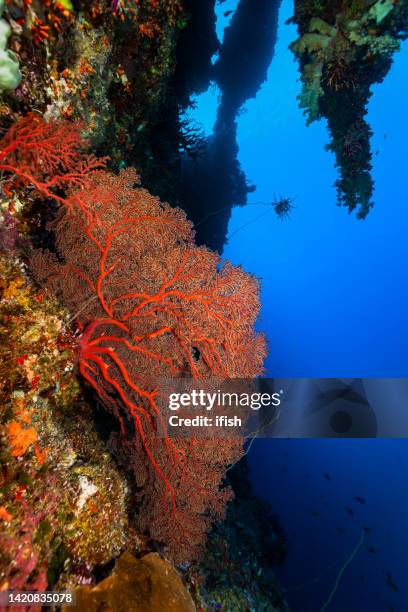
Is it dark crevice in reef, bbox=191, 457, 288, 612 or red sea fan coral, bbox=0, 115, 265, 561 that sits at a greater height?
red sea fan coral, bbox=0, 115, 265, 561

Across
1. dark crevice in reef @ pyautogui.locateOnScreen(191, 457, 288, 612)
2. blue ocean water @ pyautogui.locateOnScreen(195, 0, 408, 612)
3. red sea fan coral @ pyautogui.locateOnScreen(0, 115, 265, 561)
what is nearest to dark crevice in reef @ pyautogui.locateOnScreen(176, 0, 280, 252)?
red sea fan coral @ pyautogui.locateOnScreen(0, 115, 265, 561)

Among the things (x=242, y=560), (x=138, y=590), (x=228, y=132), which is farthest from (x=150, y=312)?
(x=228, y=132)

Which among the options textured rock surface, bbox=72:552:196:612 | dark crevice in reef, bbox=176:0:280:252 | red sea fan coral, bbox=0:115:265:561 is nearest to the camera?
textured rock surface, bbox=72:552:196:612

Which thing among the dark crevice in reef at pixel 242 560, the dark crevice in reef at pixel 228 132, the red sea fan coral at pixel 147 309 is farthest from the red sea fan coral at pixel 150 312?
the dark crevice in reef at pixel 228 132

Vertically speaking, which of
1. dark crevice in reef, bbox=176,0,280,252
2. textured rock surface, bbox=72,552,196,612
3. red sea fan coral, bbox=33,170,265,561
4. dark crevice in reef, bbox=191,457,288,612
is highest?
dark crevice in reef, bbox=176,0,280,252

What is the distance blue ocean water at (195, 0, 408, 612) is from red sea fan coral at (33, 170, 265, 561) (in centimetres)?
3581

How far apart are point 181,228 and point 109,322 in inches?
64.2

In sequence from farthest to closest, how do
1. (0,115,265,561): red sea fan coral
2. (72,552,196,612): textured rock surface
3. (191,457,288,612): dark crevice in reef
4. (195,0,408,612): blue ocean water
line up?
1. (195,0,408,612): blue ocean water
2. (191,457,288,612): dark crevice in reef
3. (0,115,265,561): red sea fan coral
4. (72,552,196,612): textured rock surface

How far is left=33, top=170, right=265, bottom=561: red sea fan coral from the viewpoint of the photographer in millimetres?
4211

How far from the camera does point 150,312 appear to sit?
4207 mm

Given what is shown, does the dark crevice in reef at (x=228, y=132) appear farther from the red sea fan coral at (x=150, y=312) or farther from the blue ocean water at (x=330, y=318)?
the blue ocean water at (x=330, y=318)

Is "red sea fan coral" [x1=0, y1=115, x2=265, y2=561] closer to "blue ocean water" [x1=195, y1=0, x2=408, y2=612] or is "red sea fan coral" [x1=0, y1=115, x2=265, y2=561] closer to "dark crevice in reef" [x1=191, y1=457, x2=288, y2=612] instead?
"dark crevice in reef" [x1=191, y1=457, x2=288, y2=612]

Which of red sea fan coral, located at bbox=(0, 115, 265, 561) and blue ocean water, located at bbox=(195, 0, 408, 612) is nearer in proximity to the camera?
red sea fan coral, located at bbox=(0, 115, 265, 561)

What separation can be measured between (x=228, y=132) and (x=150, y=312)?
19758mm
